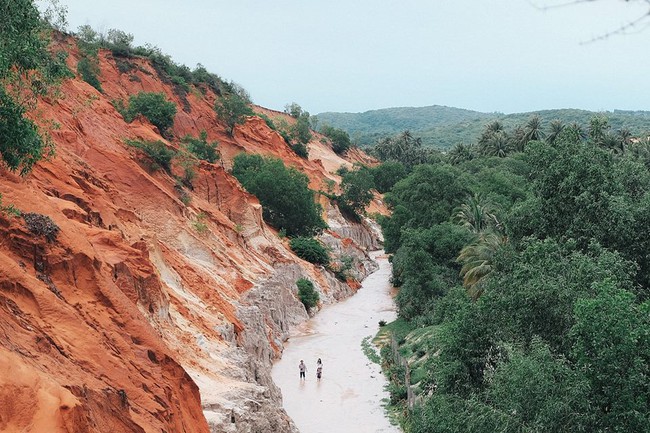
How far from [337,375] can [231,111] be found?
46122 mm

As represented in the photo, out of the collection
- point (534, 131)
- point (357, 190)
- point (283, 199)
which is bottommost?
point (357, 190)

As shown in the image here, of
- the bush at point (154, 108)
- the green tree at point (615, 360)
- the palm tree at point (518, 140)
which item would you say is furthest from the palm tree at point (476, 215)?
the palm tree at point (518, 140)

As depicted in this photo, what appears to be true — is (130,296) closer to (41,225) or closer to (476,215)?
(41,225)

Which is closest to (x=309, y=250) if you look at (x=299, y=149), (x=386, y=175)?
(x=299, y=149)

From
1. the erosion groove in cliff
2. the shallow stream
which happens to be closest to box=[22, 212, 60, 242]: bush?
the erosion groove in cliff

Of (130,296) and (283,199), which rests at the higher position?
(283,199)

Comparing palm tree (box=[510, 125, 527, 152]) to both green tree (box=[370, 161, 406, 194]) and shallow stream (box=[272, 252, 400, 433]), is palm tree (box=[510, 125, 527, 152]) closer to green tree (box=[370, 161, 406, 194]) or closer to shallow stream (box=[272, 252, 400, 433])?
green tree (box=[370, 161, 406, 194])

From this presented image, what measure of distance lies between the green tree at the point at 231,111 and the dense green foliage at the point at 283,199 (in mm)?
15455

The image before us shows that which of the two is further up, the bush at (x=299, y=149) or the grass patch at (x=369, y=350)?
the bush at (x=299, y=149)

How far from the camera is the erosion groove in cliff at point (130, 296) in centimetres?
1032

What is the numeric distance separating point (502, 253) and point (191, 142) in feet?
130

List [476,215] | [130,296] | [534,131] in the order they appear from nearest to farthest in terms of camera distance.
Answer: [130,296] → [476,215] → [534,131]

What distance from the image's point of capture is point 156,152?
120 ft

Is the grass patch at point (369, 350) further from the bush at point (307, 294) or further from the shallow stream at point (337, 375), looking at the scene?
the bush at point (307, 294)
